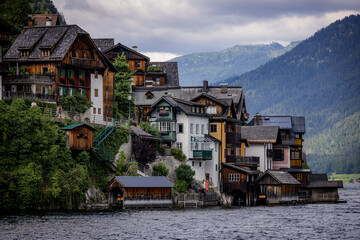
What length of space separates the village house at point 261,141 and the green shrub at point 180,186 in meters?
27.2

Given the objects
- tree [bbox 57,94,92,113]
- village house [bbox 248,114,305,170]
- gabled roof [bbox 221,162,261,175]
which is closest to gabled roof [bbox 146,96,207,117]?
gabled roof [bbox 221,162,261,175]

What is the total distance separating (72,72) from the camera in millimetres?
104812

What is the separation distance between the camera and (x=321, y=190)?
124125 mm

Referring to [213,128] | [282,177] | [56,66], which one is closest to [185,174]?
[213,128]

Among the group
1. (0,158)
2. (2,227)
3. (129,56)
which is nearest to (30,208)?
(0,158)

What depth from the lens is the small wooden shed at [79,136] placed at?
8869cm

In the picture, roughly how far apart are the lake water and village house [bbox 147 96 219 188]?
1647 centimetres

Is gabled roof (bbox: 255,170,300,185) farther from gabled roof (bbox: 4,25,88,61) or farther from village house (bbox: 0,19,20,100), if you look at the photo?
village house (bbox: 0,19,20,100)

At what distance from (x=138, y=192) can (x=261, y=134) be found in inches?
1682

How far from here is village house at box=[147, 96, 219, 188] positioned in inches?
A: 4252

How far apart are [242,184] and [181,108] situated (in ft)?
48.9

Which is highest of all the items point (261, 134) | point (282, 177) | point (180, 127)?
point (180, 127)

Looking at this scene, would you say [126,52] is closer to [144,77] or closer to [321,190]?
[144,77]

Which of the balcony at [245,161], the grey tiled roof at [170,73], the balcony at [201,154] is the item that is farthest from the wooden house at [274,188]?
the grey tiled roof at [170,73]
